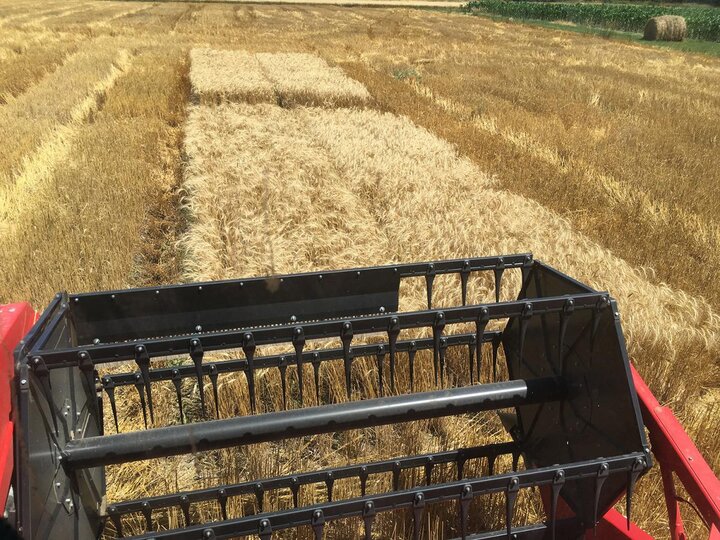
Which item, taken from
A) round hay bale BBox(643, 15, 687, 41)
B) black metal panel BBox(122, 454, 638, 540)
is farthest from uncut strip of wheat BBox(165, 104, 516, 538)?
round hay bale BBox(643, 15, 687, 41)

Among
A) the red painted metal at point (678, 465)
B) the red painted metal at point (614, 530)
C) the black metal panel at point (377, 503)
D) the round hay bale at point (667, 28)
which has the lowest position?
the red painted metal at point (614, 530)

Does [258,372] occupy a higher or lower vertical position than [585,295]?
lower

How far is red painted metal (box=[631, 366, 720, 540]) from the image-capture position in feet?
6.03

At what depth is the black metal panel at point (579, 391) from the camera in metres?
2.04

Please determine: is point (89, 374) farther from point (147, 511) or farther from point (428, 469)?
point (428, 469)

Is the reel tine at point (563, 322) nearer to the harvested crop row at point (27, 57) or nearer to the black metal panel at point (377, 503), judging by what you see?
the black metal panel at point (377, 503)

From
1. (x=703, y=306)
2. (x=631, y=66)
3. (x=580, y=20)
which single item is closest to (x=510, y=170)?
(x=703, y=306)

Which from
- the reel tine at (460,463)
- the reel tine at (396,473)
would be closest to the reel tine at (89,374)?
the reel tine at (396,473)

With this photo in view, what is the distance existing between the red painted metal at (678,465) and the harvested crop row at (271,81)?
30.1ft

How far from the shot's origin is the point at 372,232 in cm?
512

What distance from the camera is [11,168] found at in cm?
677

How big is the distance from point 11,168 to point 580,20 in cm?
4533

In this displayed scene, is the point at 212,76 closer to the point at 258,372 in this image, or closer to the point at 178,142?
the point at 178,142

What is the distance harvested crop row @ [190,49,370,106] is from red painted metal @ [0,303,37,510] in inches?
336
